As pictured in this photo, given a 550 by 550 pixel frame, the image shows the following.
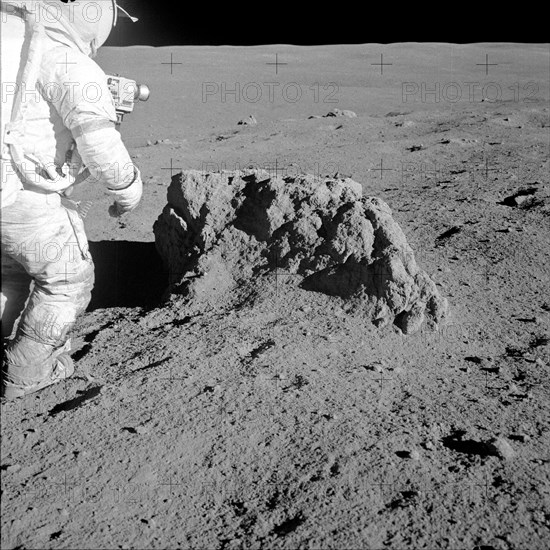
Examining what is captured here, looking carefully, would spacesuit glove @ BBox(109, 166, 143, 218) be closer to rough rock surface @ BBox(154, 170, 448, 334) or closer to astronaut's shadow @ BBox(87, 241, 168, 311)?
rough rock surface @ BBox(154, 170, 448, 334)

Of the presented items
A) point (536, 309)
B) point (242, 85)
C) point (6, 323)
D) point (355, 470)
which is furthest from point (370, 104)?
point (355, 470)

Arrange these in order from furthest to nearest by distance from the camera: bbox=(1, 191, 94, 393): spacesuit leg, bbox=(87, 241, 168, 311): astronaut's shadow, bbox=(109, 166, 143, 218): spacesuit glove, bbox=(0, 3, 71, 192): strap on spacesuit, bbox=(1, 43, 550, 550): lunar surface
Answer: bbox=(87, 241, 168, 311): astronaut's shadow → bbox=(109, 166, 143, 218): spacesuit glove → bbox=(1, 191, 94, 393): spacesuit leg → bbox=(0, 3, 71, 192): strap on spacesuit → bbox=(1, 43, 550, 550): lunar surface

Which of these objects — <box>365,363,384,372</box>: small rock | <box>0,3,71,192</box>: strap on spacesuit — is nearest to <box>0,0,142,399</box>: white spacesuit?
<box>0,3,71,192</box>: strap on spacesuit

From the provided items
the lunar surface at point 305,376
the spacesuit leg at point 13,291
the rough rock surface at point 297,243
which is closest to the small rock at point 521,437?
the lunar surface at point 305,376

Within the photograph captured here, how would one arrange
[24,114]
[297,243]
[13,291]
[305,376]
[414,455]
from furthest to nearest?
1. [297,243]
2. [13,291]
3. [305,376]
4. [24,114]
5. [414,455]

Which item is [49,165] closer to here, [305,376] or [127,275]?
[305,376]

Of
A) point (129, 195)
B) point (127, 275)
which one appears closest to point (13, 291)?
point (129, 195)
